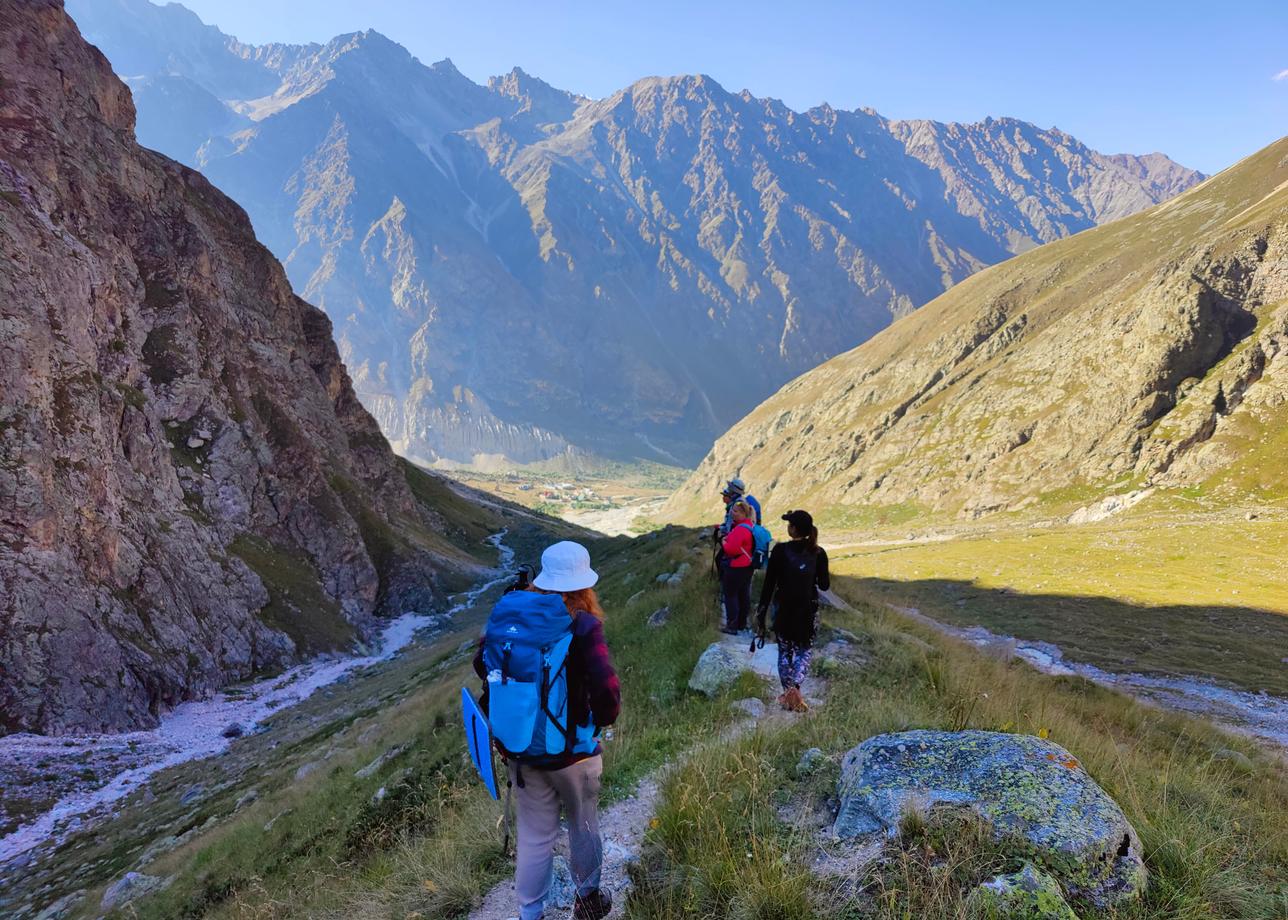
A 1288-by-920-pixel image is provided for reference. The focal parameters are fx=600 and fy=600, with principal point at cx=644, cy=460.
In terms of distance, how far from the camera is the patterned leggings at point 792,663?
10.1 meters

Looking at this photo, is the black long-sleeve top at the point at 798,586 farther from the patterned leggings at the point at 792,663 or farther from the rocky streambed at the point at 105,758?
the rocky streambed at the point at 105,758

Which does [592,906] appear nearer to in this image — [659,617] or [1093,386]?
[659,617]

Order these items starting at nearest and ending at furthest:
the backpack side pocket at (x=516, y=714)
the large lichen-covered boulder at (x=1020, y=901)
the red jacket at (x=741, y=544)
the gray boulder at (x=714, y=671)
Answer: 1. the large lichen-covered boulder at (x=1020, y=901)
2. the backpack side pocket at (x=516, y=714)
3. the gray boulder at (x=714, y=671)
4. the red jacket at (x=741, y=544)

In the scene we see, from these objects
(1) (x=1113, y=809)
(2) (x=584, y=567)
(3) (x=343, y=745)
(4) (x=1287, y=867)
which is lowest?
(3) (x=343, y=745)

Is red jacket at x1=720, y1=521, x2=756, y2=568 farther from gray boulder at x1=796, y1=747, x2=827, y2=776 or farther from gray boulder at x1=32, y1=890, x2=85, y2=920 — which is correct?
gray boulder at x1=32, y1=890, x2=85, y2=920

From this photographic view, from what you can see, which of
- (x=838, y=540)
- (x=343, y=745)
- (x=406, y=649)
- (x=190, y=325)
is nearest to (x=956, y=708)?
(x=343, y=745)

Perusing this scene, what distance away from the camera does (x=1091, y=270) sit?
5030 inches

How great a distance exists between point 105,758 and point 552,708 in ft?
127

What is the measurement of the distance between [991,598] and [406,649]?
5057cm

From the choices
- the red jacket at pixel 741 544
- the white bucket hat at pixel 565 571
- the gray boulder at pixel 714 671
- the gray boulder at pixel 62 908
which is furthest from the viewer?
the gray boulder at pixel 62 908

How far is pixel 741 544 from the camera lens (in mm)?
13312

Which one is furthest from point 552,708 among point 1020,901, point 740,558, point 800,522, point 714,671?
point 740,558

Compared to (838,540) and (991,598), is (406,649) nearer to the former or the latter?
(991,598)

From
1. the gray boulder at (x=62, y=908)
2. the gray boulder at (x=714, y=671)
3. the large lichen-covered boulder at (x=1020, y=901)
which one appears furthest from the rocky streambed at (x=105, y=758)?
the large lichen-covered boulder at (x=1020, y=901)
